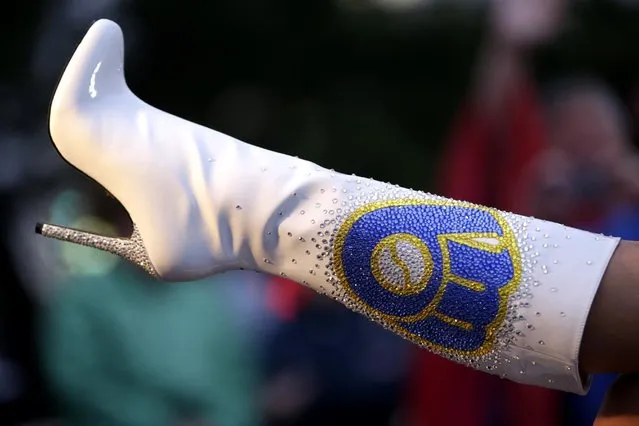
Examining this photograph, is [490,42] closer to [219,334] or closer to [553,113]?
[553,113]

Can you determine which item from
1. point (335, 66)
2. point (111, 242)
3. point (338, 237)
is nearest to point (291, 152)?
point (335, 66)

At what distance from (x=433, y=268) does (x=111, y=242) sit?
1.31 ft

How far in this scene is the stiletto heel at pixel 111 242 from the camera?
1.18 m

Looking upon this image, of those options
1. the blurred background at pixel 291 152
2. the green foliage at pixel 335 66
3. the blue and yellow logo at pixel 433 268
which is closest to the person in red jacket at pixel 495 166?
the blurred background at pixel 291 152

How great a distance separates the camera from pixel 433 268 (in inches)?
41.1

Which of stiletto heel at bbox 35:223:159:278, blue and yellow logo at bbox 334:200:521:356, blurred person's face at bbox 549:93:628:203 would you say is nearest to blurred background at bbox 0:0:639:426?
blurred person's face at bbox 549:93:628:203

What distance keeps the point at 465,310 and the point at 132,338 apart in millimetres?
1190

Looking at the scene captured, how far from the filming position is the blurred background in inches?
82.3

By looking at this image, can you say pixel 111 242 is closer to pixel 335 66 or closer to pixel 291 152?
pixel 291 152

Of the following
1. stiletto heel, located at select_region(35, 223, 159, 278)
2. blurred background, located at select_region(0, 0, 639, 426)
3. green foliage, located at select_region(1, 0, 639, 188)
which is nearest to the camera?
stiletto heel, located at select_region(35, 223, 159, 278)

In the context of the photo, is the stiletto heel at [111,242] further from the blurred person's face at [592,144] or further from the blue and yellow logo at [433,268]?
the blurred person's face at [592,144]

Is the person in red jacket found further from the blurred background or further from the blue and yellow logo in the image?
the blue and yellow logo

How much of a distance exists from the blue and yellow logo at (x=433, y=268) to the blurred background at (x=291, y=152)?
0.78 metres

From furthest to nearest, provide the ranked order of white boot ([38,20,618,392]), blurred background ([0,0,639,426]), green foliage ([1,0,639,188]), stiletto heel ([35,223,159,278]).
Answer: green foliage ([1,0,639,188])
blurred background ([0,0,639,426])
stiletto heel ([35,223,159,278])
white boot ([38,20,618,392])
